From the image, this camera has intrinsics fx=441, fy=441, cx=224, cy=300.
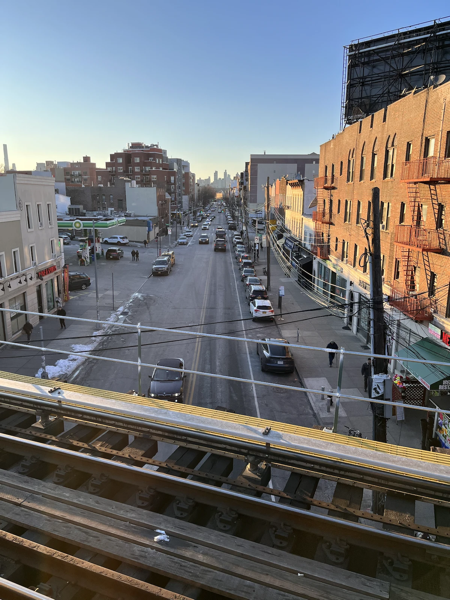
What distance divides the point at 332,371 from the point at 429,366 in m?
6.15

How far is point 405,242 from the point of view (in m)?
17.3

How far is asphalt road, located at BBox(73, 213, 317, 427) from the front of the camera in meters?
16.9

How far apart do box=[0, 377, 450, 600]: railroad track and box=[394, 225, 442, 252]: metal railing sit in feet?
42.2

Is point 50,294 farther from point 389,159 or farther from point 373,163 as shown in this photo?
point 389,159

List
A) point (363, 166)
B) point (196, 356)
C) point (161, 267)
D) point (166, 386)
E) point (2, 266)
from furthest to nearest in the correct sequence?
point (161, 267) < point (363, 166) < point (2, 266) < point (196, 356) < point (166, 386)

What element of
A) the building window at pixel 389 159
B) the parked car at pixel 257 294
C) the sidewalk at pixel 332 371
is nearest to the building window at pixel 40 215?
the parked car at pixel 257 294

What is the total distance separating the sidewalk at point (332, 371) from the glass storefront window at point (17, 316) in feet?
49.0

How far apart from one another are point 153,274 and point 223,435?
3955 centimetres

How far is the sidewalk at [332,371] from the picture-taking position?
14523 millimetres

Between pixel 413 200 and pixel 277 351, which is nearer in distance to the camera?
pixel 413 200

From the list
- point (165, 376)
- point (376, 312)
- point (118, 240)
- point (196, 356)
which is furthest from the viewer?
point (118, 240)

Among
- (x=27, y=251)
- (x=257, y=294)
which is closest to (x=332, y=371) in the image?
(x=257, y=294)

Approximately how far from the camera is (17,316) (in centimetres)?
2464

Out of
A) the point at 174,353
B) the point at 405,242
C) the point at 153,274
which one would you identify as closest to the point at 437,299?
the point at 405,242
